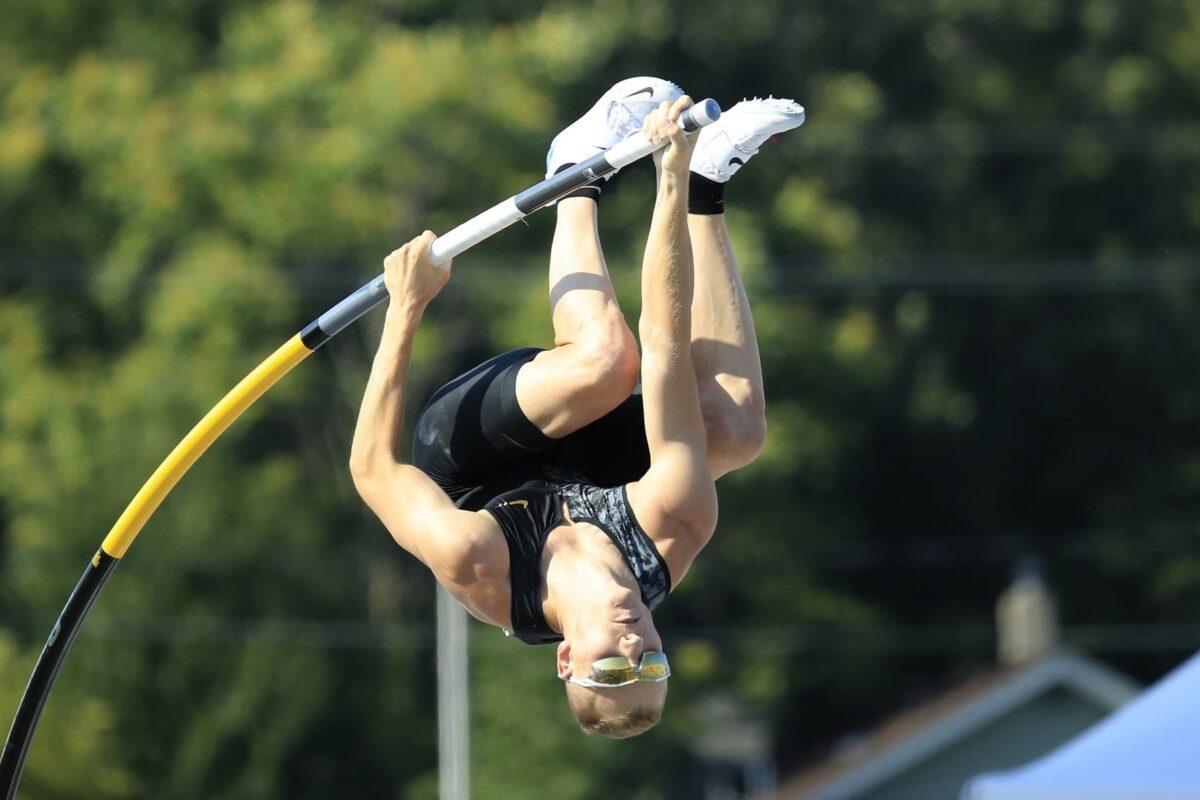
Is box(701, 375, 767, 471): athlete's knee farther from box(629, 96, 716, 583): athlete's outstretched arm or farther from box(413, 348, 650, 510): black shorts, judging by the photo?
box(629, 96, 716, 583): athlete's outstretched arm

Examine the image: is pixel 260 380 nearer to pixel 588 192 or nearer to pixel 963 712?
pixel 588 192

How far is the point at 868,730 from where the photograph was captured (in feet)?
85.3

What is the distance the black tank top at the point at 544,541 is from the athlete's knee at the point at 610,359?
0.27m

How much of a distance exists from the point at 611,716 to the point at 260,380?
1.42 metres

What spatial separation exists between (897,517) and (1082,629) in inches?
104

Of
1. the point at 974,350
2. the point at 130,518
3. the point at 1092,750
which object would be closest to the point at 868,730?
the point at 974,350

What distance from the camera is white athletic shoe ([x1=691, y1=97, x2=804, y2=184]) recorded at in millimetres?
5581

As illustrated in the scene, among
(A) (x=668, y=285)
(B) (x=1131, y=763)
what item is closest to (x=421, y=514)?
(A) (x=668, y=285)

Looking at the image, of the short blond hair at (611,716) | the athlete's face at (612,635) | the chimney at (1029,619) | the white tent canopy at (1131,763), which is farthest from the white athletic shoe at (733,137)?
the chimney at (1029,619)

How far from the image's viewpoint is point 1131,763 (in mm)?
7844

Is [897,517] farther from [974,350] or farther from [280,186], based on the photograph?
[280,186]

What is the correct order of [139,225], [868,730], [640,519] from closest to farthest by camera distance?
[640,519] < [139,225] < [868,730]

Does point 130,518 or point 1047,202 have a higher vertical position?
point 1047,202

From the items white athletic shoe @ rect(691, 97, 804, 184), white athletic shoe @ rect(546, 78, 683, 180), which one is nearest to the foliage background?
white athletic shoe @ rect(546, 78, 683, 180)
